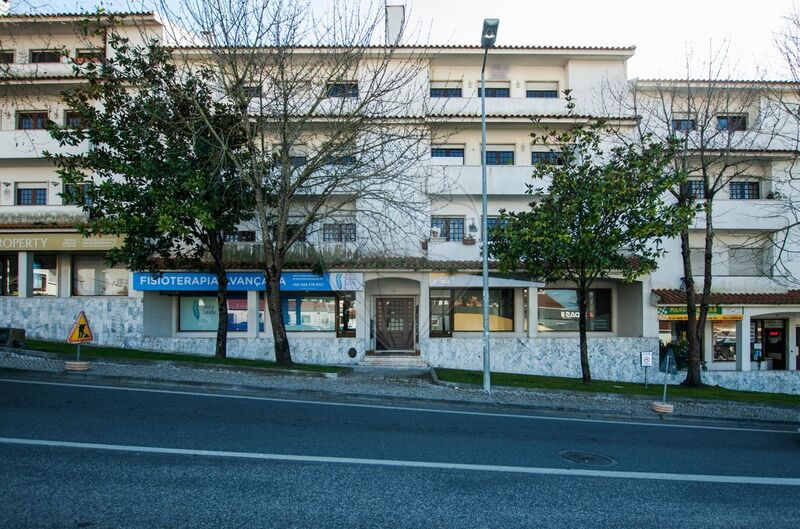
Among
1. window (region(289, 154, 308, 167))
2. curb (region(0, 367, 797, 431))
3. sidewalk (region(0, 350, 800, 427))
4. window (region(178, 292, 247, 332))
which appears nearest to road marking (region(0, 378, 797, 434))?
curb (region(0, 367, 797, 431))

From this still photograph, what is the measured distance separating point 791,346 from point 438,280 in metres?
17.0

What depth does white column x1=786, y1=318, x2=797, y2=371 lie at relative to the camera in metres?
24.1

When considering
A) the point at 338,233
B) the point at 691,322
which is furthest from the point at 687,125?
the point at 338,233

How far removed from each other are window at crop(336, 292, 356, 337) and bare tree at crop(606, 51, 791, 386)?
12263 millimetres

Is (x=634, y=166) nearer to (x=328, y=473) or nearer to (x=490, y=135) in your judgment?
(x=490, y=135)

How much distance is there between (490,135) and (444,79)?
10.9ft

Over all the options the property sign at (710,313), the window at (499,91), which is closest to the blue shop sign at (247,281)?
the window at (499,91)

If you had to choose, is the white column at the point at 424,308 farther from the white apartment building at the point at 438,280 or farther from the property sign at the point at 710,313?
the property sign at the point at 710,313

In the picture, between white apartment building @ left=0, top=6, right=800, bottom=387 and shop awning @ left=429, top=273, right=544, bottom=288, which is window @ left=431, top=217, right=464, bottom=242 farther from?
shop awning @ left=429, top=273, right=544, bottom=288

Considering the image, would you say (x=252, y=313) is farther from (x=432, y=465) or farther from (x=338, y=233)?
(x=432, y=465)

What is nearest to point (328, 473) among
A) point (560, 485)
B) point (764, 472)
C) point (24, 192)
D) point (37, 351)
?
point (560, 485)

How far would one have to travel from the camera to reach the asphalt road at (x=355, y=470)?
501 centimetres

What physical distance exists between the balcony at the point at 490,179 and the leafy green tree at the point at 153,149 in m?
8.12

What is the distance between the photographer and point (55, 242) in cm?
2077
